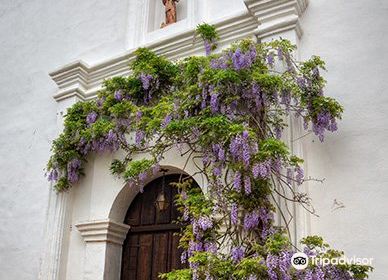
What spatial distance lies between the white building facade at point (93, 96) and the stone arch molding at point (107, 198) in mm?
13

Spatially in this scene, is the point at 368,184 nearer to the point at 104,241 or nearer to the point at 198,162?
the point at 198,162

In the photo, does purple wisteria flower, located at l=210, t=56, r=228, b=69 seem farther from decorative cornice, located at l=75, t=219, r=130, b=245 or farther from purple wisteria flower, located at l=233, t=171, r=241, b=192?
decorative cornice, located at l=75, t=219, r=130, b=245

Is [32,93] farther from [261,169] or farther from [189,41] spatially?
[261,169]

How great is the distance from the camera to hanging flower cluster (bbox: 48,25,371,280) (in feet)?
13.1

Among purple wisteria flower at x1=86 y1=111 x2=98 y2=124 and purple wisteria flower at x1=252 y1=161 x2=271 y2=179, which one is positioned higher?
purple wisteria flower at x1=86 y1=111 x2=98 y2=124

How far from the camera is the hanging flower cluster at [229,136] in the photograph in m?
A: 3.98

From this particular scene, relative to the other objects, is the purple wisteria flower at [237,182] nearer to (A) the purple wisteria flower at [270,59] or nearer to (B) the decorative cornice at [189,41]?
(A) the purple wisteria flower at [270,59]

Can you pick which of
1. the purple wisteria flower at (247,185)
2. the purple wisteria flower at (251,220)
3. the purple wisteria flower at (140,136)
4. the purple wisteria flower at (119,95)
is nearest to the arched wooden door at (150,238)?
the purple wisteria flower at (140,136)

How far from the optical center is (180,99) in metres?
5.11

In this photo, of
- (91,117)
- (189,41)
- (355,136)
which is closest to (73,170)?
(91,117)

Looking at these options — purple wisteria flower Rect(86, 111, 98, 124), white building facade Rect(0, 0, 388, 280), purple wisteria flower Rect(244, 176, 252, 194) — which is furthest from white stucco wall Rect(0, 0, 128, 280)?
purple wisteria flower Rect(244, 176, 252, 194)

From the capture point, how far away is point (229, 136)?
4.34 meters

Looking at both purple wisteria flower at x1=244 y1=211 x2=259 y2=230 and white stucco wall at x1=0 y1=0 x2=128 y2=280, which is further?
white stucco wall at x1=0 y1=0 x2=128 y2=280

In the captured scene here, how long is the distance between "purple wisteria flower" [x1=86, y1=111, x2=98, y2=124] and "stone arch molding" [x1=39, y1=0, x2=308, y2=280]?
46cm
